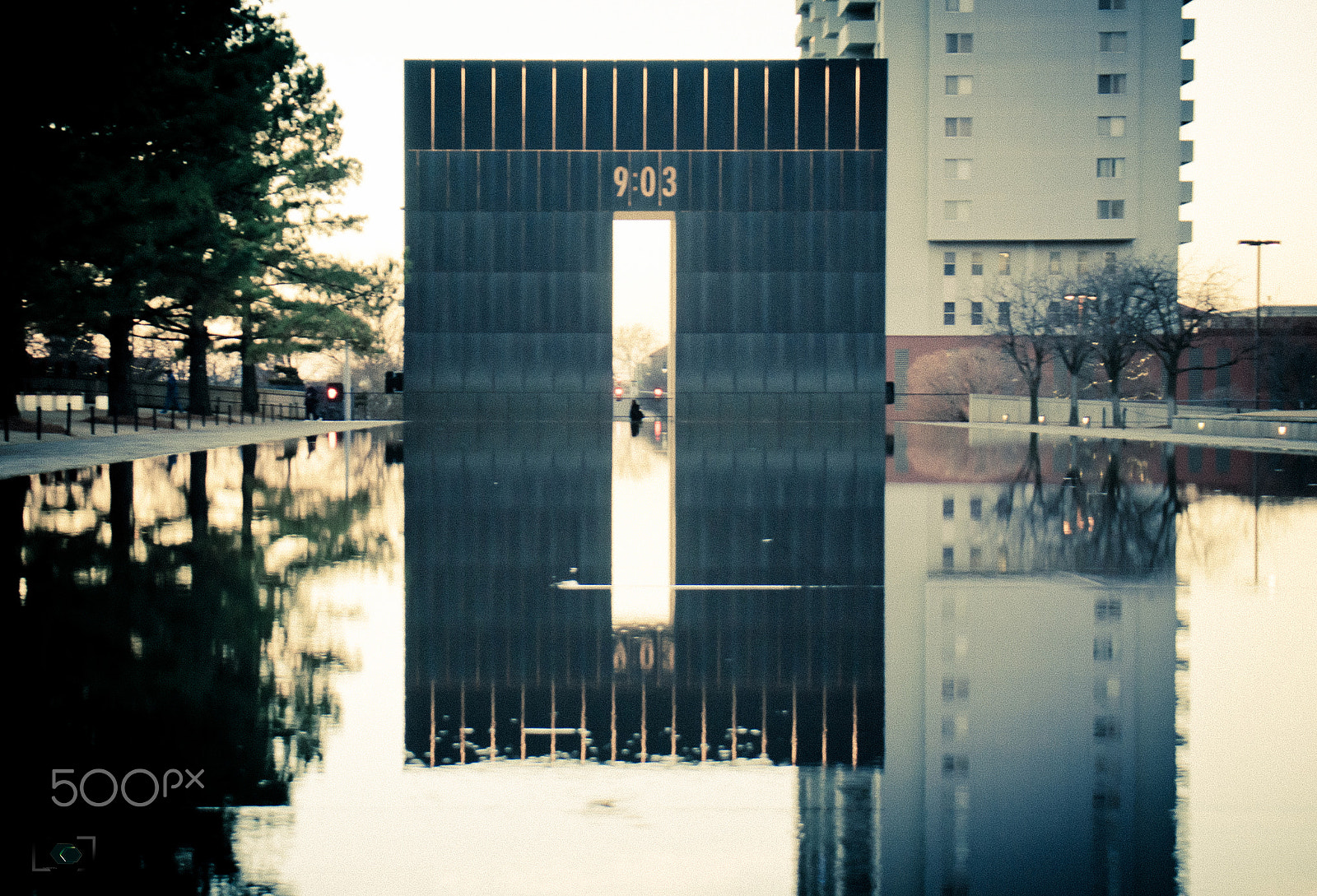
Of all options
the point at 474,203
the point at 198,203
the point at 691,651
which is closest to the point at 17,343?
the point at 198,203

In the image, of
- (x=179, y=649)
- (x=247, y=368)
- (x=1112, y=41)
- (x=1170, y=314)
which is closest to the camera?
(x=179, y=649)

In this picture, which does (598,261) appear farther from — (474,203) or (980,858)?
(980,858)

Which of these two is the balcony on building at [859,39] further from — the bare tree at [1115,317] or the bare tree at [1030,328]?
the bare tree at [1115,317]

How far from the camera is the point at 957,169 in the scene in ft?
281

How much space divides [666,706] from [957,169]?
83.1 meters

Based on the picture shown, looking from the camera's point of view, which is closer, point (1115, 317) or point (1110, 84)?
point (1115, 317)

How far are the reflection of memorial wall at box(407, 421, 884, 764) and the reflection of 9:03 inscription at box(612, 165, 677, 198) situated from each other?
195 feet

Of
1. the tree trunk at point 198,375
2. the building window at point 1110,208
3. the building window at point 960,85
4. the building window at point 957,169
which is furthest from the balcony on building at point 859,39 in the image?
the tree trunk at point 198,375

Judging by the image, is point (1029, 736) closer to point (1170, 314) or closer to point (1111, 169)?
point (1170, 314)

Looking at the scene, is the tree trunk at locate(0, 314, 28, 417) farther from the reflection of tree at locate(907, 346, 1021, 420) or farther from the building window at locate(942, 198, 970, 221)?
the building window at locate(942, 198, 970, 221)

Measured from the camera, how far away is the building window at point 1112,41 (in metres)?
85.2

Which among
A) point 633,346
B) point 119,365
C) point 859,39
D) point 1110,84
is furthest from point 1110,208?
point 633,346

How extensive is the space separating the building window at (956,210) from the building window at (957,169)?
1435 millimetres

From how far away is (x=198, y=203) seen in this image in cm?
3111
